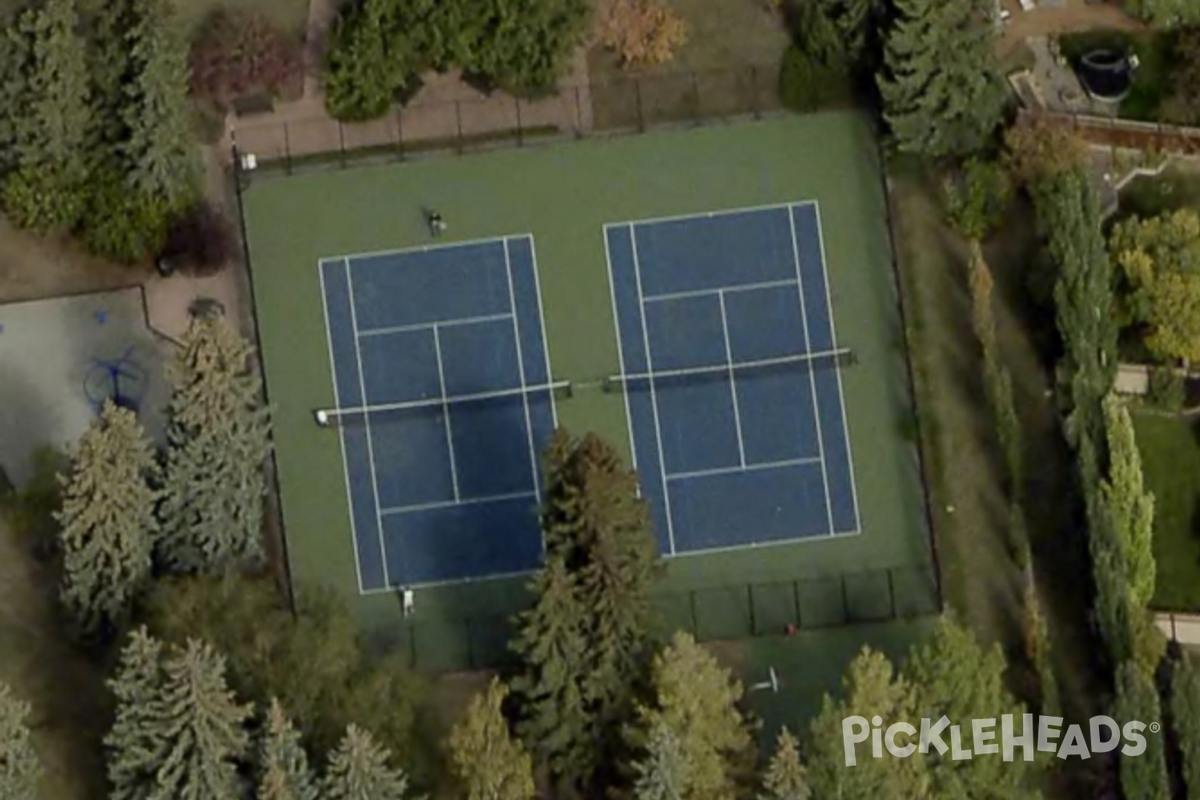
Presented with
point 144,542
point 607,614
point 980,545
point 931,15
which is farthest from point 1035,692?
point 144,542

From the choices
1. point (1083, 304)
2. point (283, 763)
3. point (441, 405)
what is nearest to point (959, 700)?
point (1083, 304)

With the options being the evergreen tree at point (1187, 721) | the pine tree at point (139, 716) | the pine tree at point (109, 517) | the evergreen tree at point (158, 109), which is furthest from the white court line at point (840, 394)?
the pine tree at point (139, 716)

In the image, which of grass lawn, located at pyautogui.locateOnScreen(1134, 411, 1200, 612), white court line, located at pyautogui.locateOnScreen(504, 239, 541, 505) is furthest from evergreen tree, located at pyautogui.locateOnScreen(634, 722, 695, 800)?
grass lawn, located at pyautogui.locateOnScreen(1134, 411, 1200, 612)

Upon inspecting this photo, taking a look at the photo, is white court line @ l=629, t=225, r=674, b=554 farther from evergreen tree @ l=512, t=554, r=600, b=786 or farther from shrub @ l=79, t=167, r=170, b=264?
shrub @ l=79, t=167, r=170, b=264

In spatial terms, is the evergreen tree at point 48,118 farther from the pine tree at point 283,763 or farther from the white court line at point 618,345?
the pine tree at point 283,763

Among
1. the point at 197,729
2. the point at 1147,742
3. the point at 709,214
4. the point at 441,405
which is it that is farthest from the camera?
the point at 709,214

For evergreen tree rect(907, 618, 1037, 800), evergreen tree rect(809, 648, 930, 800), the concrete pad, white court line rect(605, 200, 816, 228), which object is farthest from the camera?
white court line rect(605, 200, 816, 228)

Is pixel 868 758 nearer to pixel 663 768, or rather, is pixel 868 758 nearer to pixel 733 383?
pixel 663 768
